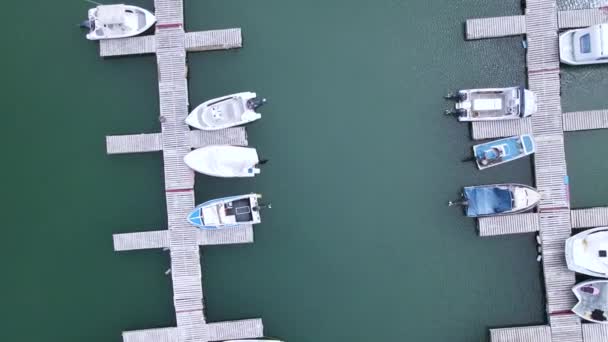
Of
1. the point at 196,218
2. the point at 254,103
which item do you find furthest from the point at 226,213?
the point at 254,103

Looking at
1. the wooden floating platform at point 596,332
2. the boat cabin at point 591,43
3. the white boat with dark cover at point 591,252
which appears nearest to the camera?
the boat cabin at point 591,43

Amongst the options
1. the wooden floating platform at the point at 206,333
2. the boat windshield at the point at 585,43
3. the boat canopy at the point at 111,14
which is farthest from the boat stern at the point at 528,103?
the boat canopy at the point at 111,14

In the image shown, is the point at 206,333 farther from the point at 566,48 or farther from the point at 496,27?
the point at 566,48

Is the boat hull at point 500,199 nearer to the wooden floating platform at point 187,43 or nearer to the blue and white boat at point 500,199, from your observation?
the blue and white boat at point 500,199

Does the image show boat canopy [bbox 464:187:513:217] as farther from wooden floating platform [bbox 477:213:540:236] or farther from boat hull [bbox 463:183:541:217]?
wooden floating platform [bbox 477:213:540:236]

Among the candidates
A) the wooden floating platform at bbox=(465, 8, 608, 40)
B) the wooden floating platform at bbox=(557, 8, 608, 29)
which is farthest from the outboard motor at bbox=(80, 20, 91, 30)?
the wooden floating platform at bbox=(557, 8, 608, 29)

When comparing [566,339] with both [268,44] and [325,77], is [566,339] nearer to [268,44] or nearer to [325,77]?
[325,77]
